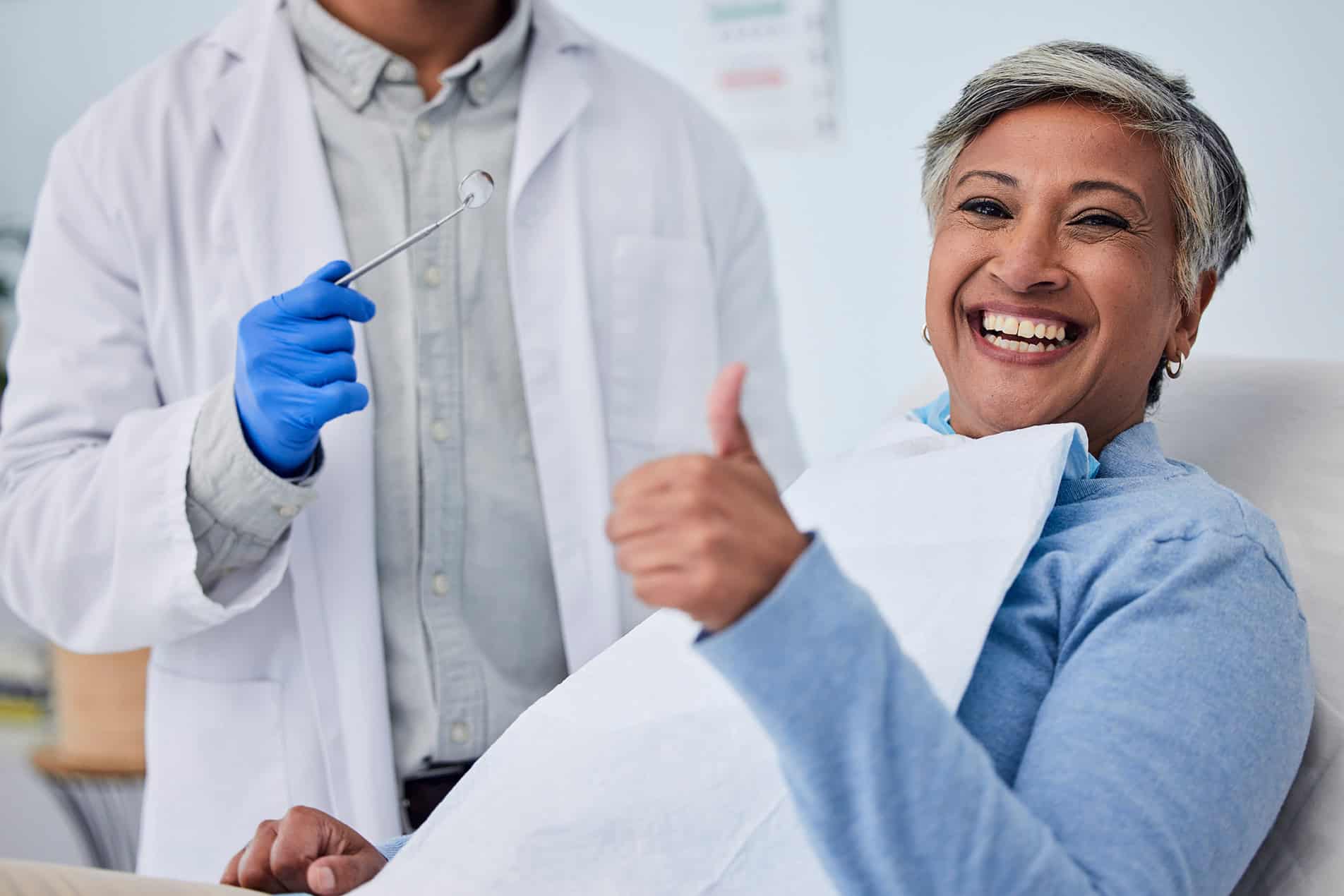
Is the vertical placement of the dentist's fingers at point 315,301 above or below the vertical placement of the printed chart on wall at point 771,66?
below

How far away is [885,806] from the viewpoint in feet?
1.93

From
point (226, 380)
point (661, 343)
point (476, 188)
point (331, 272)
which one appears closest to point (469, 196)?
point (476, 188)

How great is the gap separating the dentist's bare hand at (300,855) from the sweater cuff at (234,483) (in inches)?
12.0

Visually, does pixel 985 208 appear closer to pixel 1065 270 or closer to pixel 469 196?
pixel 1065 270

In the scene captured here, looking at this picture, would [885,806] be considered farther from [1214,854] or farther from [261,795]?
[261,795]

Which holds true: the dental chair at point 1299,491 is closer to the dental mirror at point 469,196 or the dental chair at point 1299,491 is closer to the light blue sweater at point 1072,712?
the light blue sweater at point 1072,712

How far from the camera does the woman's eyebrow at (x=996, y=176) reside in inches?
38.5

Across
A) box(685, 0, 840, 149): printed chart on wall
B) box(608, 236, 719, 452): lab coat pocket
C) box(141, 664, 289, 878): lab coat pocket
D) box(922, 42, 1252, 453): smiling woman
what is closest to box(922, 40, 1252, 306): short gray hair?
box(922, 42, 1252, 453): smiling woman

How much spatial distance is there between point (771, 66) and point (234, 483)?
1.37 metres

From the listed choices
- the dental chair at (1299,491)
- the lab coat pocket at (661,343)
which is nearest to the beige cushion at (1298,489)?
the dental chair at (1299,491)

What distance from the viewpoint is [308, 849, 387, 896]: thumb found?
0.88 m

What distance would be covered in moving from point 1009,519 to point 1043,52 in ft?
1.34

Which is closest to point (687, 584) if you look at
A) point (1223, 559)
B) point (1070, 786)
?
point (1070, 786)

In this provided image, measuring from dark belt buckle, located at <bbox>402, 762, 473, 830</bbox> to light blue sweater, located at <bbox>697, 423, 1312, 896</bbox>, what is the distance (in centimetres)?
70
